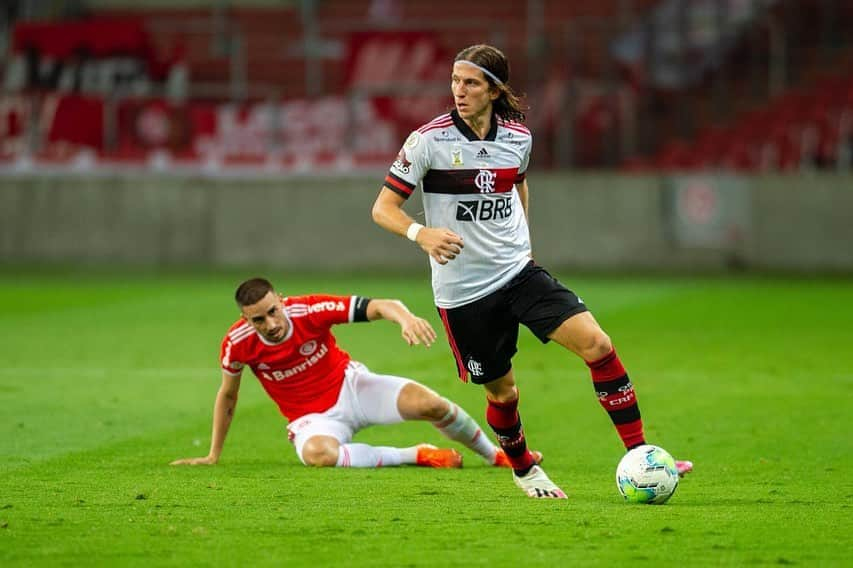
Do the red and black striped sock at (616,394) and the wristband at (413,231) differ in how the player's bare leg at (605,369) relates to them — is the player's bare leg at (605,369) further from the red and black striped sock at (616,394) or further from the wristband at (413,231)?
the wristband at (413,231)

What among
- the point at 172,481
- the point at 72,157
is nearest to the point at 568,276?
the point at 72,157

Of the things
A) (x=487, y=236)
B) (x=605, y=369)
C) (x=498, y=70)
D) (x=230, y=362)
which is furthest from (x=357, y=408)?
(x=498, y=70)

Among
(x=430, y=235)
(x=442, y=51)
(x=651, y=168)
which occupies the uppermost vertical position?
(x=430, y=235)

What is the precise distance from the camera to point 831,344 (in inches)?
608

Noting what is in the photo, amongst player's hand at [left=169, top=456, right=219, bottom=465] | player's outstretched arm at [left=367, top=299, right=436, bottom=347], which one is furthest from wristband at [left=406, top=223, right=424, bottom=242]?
player's hand at [left=169, top=456, right=219, bottom=465]

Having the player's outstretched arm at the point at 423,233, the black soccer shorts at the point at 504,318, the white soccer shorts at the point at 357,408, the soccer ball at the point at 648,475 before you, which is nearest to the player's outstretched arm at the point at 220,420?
the white soccer shorts at the point at 357,408

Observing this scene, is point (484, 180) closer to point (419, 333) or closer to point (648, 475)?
point (419, 333)

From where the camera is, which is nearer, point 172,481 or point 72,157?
point 172,481

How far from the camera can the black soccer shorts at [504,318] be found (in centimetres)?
716

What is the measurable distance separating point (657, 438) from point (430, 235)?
3.42 metres

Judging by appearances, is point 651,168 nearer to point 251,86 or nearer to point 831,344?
point 251,86

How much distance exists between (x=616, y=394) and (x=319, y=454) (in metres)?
2.10

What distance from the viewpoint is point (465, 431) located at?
8.69 m

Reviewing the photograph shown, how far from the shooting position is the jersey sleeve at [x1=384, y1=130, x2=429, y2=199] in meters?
7.19
